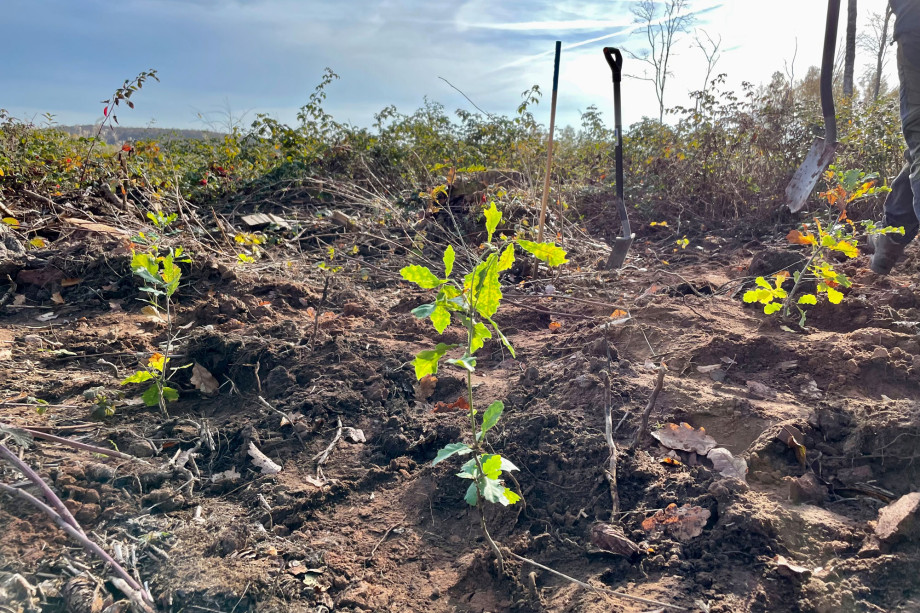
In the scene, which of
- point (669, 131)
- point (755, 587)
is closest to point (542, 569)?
point (755, 587)

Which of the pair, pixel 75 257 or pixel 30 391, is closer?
pixel 30 391

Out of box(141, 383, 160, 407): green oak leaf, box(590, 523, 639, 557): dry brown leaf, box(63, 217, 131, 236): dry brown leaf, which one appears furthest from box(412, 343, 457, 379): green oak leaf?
box(63, 217, 131, 236): dry brown leaf

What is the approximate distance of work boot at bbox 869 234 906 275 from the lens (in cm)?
342

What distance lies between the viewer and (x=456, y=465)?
6.50 ft

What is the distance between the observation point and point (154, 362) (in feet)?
7.46

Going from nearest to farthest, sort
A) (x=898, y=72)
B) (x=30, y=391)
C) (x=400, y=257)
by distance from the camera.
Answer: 1. (x=30, y=391)
2. (x=898, y=72)
3. (x=400, y=257)

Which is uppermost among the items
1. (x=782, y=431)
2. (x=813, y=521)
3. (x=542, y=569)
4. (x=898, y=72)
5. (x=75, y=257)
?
(x=898, y=72)

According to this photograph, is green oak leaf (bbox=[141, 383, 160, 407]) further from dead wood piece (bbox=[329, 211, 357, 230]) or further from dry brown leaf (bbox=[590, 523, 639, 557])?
dead wood piece (bbox=[329, 211, 357, 230])

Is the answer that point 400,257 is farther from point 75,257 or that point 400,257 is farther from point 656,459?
point 656,459

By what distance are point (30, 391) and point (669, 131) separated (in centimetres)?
722

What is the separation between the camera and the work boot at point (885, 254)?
3.42m

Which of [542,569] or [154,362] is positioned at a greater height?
[154,362]

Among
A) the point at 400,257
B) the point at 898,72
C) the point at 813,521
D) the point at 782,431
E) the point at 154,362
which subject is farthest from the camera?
the point at 400,257

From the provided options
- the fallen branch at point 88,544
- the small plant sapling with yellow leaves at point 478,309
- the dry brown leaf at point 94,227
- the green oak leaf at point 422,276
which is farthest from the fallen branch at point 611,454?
the dry brown leaf at point 94,227
